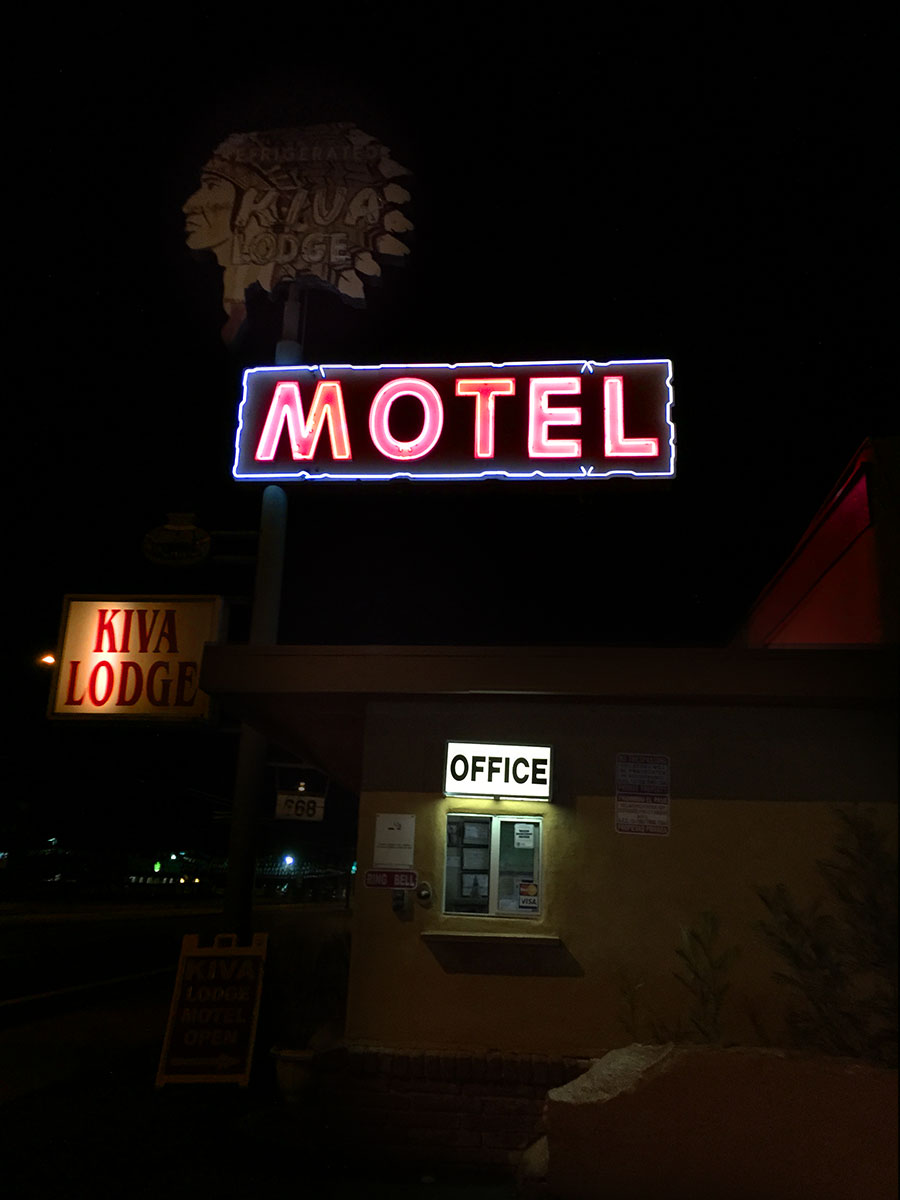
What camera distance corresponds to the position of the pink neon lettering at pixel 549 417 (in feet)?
36.4

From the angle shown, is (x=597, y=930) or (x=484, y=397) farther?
(x=484, y=397)

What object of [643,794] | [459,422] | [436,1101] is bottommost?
[436,1101]

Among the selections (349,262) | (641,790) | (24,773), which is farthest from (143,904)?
(641,790)

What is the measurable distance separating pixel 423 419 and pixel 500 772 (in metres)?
5.12

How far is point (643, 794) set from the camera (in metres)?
7.44

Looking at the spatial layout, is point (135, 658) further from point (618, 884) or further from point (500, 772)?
point (618, 884)

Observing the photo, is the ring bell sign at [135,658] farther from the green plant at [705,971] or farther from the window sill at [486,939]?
the green plant at [705,971]

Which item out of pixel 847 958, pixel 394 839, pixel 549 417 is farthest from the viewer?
pixel 549 417

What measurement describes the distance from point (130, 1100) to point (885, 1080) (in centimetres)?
576

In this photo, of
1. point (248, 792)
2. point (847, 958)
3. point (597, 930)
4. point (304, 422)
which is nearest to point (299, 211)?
point (304, 422)

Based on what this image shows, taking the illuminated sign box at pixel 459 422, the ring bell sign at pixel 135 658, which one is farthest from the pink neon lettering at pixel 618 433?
the ring bell sign at pixel 135 658

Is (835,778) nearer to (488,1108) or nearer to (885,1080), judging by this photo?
(885,1080)

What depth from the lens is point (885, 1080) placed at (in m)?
4.87

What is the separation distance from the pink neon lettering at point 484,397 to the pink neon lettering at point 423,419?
1.13 feet
